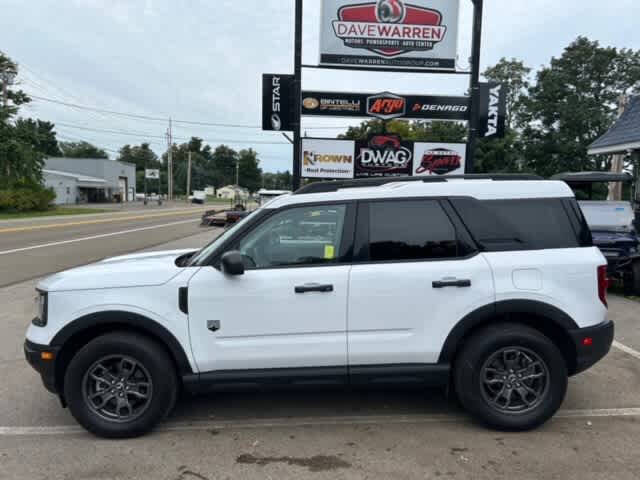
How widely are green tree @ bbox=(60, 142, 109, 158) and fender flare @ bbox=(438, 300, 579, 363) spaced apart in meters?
142

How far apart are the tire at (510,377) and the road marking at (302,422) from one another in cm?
32

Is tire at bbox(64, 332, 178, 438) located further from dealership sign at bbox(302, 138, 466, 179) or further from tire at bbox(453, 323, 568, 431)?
dealership sign at bbox(302, 138, 466, 179)

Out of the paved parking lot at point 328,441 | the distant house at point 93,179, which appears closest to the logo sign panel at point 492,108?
the paved parking lot at point 328,441

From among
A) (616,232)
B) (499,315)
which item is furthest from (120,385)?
(616,232)

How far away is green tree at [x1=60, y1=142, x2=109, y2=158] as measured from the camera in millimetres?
130000

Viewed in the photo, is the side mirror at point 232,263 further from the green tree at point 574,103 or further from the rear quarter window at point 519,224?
the green tree at point 574,103

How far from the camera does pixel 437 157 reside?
35.2 feet

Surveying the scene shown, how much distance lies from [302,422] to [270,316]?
3.25 feet

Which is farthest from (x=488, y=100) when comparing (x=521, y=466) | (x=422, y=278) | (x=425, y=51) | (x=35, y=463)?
(x=35, y=463)

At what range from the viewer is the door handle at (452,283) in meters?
3.44

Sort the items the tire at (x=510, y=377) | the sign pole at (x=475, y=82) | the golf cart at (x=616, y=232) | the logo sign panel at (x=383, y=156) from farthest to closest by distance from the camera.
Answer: the logo sign panel at (x=383, y=156), the sign pole at (x=475, y=82), the golf cart at (x=616, y=232), the tire at (x=510, y=377)

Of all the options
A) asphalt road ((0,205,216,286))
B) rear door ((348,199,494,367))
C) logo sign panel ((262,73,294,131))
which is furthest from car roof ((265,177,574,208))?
asphalt road ((0,205,216,286))

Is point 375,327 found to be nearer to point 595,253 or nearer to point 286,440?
point 286,440

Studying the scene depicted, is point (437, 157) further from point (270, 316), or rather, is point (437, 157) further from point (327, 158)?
point (270, 316)
